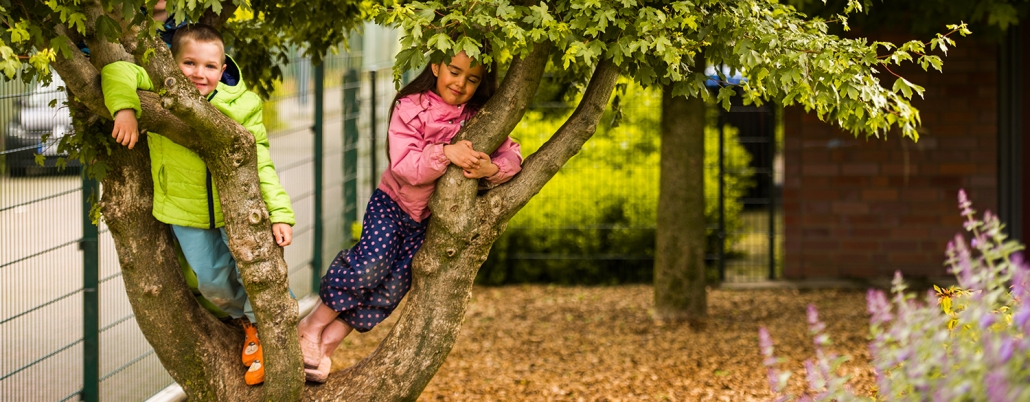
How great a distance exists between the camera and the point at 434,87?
12.2 feet

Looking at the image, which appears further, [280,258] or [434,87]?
[434,87]

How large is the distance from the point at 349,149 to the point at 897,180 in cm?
423

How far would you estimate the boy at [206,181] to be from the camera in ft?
11.0

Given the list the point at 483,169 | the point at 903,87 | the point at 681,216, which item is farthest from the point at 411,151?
the point at 681,216

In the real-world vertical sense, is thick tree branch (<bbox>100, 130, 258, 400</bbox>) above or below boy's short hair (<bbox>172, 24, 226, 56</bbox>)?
below

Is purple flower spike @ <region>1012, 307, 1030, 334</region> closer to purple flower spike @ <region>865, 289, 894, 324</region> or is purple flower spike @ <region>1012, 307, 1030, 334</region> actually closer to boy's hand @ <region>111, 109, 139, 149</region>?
purple flower spike @ <region>865, 289, 894, 324</region>

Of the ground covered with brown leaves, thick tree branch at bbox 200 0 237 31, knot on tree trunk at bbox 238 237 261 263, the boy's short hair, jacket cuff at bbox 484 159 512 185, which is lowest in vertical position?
the ground covered with brown leaves

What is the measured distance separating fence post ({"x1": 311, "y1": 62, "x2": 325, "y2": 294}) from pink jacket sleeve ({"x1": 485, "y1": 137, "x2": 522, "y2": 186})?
4083mm

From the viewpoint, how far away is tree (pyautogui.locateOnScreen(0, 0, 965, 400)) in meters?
2.96

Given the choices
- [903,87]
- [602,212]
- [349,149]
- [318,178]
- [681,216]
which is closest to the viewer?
[903,87]

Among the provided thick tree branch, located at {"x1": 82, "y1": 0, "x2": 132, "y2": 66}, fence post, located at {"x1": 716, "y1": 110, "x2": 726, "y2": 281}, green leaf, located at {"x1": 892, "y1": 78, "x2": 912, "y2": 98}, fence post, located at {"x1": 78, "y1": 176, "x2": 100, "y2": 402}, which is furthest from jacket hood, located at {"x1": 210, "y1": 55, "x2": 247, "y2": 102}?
fence post, located at {"x1": 716, "y1": 110, "x2": 726, "y2": 281}

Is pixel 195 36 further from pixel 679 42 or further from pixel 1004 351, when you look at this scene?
pixel 1004 351

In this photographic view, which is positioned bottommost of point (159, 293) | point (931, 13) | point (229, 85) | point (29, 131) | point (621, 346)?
point (621, 346)

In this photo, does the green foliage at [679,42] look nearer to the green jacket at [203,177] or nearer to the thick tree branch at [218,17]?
the green jacket at [203,177]
